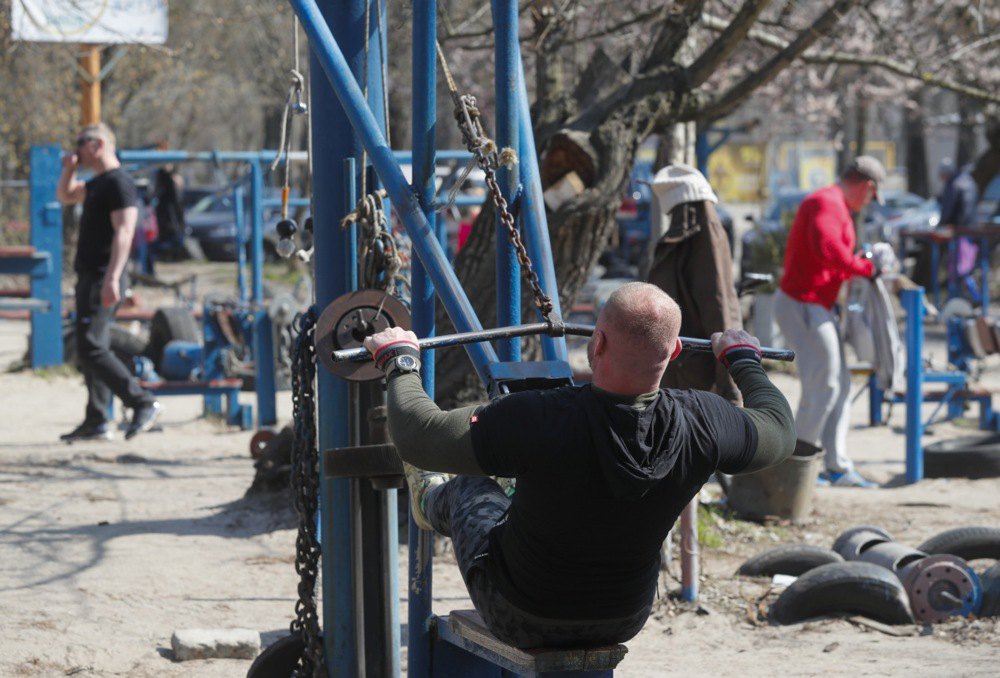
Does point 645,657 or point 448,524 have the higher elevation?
point 448,524

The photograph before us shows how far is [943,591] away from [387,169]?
282 cm

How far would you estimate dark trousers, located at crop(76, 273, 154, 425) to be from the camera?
8383mm

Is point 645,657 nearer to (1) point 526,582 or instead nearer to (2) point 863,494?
(1) point 526,582

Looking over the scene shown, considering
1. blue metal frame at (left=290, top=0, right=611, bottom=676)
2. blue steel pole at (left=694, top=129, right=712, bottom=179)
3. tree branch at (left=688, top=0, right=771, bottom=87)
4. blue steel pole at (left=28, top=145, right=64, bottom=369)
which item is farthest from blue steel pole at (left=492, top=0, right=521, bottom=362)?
blue steel pole at (left=28, top=145, right=64, bottom=369)

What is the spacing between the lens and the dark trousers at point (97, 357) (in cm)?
838

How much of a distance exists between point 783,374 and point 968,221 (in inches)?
250

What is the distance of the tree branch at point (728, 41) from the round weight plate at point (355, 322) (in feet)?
10.9

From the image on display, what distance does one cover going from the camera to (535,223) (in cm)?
395

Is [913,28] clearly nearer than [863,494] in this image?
No

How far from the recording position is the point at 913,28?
11.0m

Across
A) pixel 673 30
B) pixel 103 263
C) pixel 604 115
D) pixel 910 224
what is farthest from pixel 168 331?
pixel 910 224

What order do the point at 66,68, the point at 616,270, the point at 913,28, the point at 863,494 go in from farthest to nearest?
the point at 66,68 < the point at 616,270 < the point at 913,28 < the point at 863,494

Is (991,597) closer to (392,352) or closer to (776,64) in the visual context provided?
(776,64)

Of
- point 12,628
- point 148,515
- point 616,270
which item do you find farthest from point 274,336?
point 616,270
